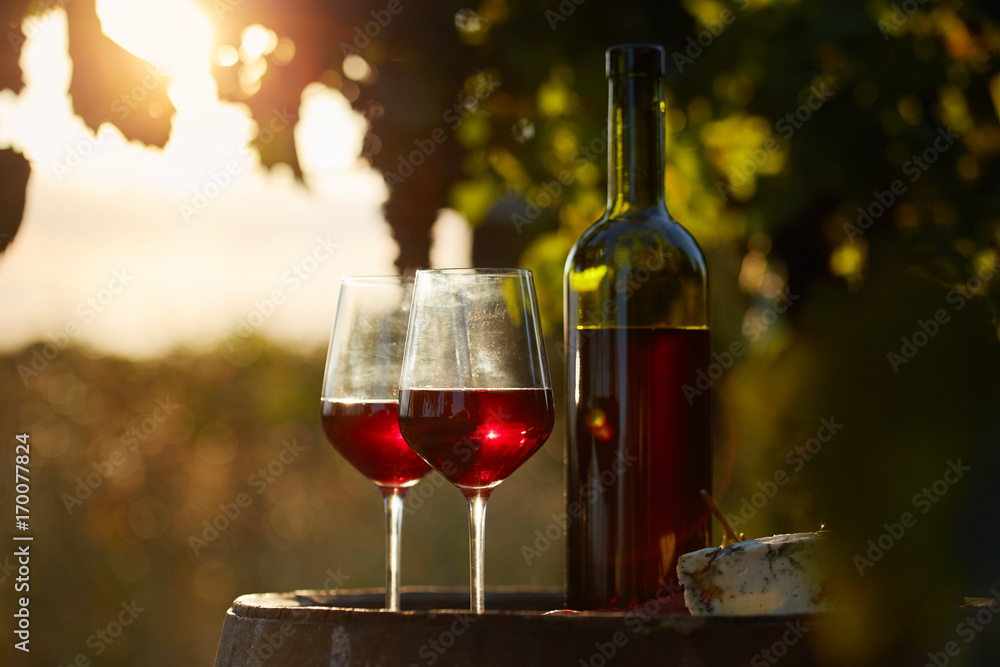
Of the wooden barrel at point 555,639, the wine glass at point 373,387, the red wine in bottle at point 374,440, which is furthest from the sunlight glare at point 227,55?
the wooden barrel at point 555,639

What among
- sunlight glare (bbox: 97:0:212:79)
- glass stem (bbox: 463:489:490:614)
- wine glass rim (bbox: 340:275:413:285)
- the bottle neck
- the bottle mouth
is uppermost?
sunlight glare (bbox: 97:0:212:79)

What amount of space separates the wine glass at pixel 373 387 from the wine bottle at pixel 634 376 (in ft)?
0.87

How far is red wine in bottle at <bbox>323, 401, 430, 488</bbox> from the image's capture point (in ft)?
4.66

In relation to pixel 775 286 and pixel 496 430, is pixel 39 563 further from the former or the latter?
pixel 496 430

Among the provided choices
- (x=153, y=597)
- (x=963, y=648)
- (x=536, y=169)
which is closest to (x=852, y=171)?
(x=536, y=169)

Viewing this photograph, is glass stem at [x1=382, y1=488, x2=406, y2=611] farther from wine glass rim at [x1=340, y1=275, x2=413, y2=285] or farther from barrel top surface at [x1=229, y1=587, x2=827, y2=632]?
wine glass rim at [x1=340, y1=275, x2=413, y2=285]

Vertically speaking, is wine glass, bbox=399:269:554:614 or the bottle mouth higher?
the bottle mouth

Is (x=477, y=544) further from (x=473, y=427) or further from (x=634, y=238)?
(x=634, y=238)

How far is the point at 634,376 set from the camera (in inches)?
50.6

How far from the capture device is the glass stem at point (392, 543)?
1.32 metres

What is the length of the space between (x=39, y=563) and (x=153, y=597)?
2.71 ft

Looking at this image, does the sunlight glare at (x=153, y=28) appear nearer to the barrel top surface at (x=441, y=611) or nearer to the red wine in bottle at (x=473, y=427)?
the red wine in bottle at (x=473, y=427)

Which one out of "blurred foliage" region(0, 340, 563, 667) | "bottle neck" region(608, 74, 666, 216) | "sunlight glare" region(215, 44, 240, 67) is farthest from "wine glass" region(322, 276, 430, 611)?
"blurred foliage" region(0, 340, 563, 667)

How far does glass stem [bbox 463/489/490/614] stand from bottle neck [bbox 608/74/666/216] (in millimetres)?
456
